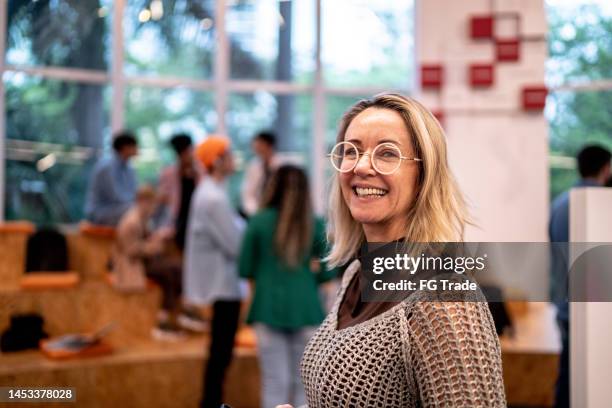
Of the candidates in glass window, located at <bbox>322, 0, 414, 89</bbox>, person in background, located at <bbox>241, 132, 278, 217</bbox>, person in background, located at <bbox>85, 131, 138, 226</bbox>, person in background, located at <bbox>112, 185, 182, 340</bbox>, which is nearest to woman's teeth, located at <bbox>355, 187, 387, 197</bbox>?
person in background, located at <bbox>112, 185, 182, 340</bbox>

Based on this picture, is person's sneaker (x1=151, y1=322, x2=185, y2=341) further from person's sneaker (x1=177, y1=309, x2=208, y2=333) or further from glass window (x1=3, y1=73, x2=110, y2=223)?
glass window (x1=3, y1=73, x2=110, y2=223)

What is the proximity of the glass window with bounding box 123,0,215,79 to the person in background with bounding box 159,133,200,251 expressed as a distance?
189 centimetres

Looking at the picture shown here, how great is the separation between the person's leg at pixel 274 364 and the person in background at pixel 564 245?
3.77 ft

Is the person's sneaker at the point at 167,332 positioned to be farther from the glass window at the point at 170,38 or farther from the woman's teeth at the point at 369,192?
the woman's teeth at the point at 369,192

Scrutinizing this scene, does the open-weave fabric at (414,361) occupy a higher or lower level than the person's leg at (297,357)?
higher

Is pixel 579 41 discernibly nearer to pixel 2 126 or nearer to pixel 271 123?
pixel 271 123

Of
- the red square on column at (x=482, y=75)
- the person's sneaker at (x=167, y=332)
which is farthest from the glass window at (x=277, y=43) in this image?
the person's sneaker at (x=167, y=332)

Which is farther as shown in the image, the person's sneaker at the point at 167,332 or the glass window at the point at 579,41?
the glass window at the point at 579,41

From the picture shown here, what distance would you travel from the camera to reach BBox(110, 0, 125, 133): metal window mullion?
693cm

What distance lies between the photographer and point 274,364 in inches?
126

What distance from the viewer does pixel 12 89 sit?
6.48m

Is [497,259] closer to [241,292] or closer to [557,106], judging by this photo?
[241,292]

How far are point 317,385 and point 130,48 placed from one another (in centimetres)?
619

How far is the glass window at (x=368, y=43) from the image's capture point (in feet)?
25.1
